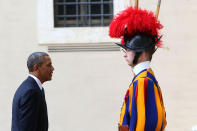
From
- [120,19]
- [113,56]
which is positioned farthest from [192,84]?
[120,19]

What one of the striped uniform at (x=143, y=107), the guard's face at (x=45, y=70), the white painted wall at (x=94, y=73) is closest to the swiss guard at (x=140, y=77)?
the striped uniform at (x=143, y=107)

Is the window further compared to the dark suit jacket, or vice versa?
the window

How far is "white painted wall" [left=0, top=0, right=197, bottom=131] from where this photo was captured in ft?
23.0

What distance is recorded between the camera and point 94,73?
7133mm

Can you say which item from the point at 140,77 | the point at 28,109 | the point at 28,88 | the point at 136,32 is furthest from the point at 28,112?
the point at 136,32

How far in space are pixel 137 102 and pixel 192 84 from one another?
11.6 ft

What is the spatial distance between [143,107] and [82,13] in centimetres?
411

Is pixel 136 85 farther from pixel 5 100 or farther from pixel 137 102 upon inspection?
pixel 5 100

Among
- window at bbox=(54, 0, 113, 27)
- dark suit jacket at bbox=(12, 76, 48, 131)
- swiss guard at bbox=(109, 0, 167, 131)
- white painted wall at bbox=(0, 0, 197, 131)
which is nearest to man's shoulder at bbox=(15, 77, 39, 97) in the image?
dark suit jacket at bbox=(12, 76, 48, 131)

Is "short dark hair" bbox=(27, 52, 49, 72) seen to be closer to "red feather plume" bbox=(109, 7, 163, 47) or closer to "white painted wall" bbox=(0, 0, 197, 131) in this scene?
"red feather plume" bbox=(109, 7, 163, 47)

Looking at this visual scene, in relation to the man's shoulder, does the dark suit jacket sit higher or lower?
lower

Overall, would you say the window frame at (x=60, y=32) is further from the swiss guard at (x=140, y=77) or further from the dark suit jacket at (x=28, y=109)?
the swiss guard at (x=140, y=77)

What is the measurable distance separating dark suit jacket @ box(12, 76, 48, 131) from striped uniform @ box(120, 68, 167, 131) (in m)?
0.90

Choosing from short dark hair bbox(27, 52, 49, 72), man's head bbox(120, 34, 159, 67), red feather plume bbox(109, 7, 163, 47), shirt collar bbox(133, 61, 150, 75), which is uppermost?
red feather plume bbox(109, 7, 163, 47)
